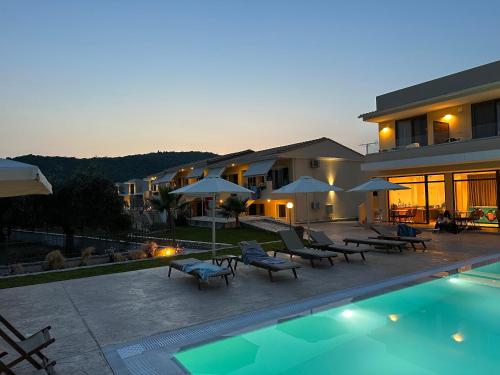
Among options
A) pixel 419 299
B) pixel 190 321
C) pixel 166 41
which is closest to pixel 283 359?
pixel 190 321

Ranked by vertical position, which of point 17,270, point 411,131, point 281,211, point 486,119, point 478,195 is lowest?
point 17,270

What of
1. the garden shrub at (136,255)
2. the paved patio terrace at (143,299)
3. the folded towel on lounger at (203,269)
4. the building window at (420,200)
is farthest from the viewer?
the building window at (420,200)

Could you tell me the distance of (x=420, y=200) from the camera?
82.1 ft

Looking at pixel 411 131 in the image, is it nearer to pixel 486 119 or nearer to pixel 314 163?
pixel 486 119

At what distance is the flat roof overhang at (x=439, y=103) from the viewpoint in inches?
791

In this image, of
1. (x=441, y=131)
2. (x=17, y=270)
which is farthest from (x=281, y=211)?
(x=17, y=270)

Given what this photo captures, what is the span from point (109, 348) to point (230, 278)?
195 inches

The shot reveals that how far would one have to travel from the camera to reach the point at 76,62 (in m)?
21.4

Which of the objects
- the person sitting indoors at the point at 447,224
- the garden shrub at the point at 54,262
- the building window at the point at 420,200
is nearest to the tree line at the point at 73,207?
the garden shrub at the point at 54,262

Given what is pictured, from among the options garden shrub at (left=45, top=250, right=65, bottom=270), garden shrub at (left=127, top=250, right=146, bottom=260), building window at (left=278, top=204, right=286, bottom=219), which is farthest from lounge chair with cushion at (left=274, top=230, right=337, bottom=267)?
building window at (left=278, top=204, right=286, bottom=219)

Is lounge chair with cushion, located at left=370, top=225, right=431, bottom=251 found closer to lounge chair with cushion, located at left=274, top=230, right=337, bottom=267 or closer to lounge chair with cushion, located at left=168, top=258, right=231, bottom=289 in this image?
lounge chair with cushion, located at left=274, top=230, right=337, bottom=267

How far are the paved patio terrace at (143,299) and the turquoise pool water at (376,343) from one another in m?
0.98

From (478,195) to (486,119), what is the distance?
4.71m

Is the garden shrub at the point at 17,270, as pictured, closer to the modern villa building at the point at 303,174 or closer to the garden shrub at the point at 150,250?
the garden shrub at the point at 150,250
